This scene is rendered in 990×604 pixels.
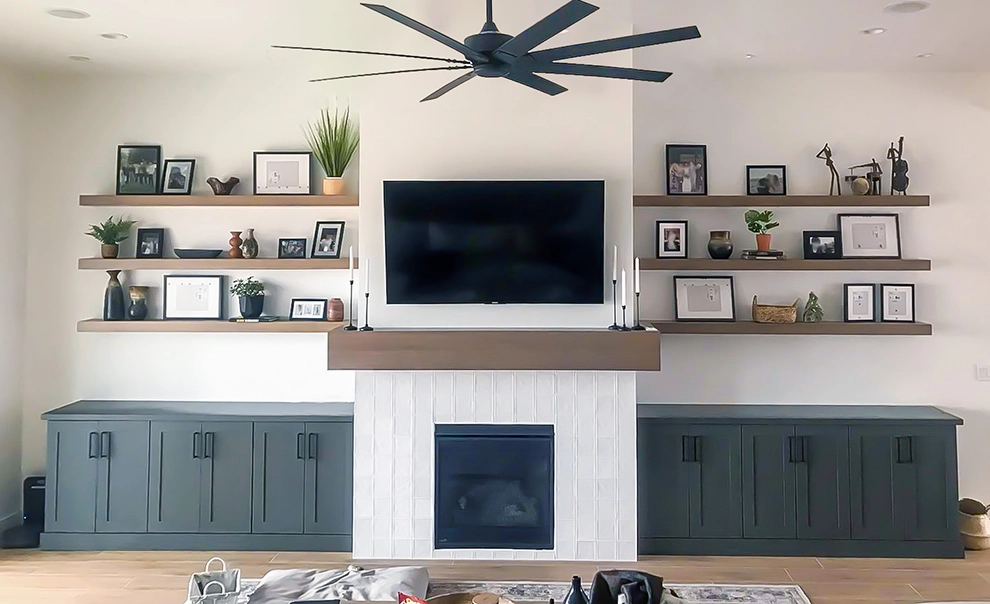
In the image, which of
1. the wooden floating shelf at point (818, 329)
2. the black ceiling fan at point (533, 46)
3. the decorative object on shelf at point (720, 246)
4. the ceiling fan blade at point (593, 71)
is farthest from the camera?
the decorative object on shelf at point (720, 246)

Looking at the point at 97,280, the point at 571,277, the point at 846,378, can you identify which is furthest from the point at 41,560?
the point at 846,378

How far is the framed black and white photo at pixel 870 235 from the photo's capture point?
459cm

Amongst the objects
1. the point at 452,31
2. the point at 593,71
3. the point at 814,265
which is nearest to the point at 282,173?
the point at 452,31

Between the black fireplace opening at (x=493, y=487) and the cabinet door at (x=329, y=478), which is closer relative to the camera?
the black fireplace opening at (x=493, y=487)

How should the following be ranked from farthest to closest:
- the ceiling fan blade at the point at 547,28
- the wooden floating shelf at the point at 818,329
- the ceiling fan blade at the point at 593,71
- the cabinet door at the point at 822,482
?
the wooden floating shelf at the point at 818,329, the cabinet door at the point at 822,482, the ceiling fan blade at the point at 593,71, the ceiling fan blade at the point at 547,28

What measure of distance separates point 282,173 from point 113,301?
1.27 meters

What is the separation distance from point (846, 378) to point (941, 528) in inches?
37.8

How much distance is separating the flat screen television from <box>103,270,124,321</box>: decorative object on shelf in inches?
71.4

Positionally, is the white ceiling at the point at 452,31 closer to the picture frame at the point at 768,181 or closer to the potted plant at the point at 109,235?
the picture frame at the point at 768,181

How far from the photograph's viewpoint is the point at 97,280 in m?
4.74

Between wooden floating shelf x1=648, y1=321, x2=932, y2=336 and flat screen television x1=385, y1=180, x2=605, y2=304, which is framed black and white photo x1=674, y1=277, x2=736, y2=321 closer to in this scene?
wooden floating shelf x1=648, y1=321, x2=932, y2=336

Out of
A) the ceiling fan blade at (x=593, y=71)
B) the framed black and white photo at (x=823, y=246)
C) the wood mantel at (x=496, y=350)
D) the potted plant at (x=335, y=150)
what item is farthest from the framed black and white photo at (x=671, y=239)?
the ceiling fan blade at (x=593, y=71)

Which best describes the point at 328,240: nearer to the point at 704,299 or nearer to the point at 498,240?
the point at 498,240

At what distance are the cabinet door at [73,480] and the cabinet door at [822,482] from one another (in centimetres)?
391
